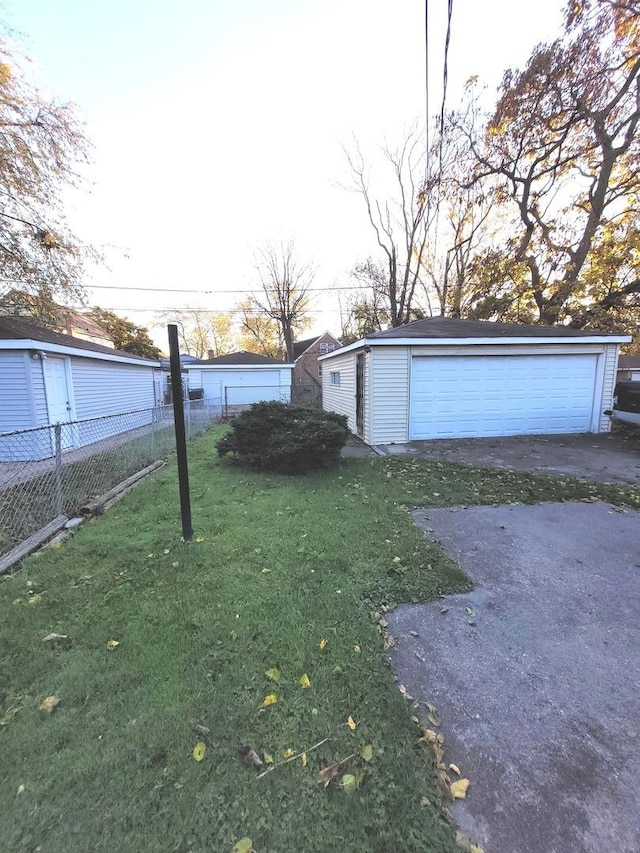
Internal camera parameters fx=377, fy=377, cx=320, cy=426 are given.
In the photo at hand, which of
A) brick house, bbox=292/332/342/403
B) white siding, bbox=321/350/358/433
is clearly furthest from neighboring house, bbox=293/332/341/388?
white siding, bbox=321/350/358/433

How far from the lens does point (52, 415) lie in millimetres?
9008

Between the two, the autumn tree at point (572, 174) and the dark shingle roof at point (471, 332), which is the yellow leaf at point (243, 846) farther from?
the autumn tree at point (572, 174)

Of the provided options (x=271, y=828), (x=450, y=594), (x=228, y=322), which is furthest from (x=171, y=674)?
(x=228, y=322)

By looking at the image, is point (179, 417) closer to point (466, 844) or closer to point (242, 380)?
point (466, 844)

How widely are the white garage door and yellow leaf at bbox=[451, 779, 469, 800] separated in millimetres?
7939

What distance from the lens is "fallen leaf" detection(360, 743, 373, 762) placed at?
1.64 m

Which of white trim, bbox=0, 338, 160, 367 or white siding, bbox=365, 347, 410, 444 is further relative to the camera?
white siding, bbox=365, 347, 410, 444

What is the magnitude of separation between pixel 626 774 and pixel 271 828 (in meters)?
1.49

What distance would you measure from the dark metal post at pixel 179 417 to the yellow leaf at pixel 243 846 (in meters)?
2.56

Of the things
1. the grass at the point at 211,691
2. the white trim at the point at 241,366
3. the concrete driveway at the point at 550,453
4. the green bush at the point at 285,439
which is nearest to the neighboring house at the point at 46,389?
the green bush at the point at 285,439

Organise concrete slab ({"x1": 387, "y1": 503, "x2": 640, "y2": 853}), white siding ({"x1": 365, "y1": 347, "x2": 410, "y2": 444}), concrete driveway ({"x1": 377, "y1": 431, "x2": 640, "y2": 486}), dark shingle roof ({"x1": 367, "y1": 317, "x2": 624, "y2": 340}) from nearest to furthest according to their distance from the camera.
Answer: concrete slab ({"x1": 387, "y1": 503, "x2": 640, "y2": 853}) < concrete driveway ({"x1": 377, "y1": 431, "x2": 640, "y2": 486}) < white siding ({"x1": 365, "y1": 347, "x2": 410, "y2": 444}) < dark shingle roof ({"x1": 367, "y1": 317, "x2": 624, "y2": 340})

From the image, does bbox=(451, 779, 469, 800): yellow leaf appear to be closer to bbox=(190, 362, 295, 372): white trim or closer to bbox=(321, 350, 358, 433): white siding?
bbox=(321, 350, 358, 433): white siding

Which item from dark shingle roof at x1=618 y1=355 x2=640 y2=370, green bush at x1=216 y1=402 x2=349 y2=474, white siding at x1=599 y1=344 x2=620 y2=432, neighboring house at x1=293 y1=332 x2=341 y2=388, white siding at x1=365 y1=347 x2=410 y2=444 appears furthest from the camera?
neighboring house at x1=293 y1=332 x2=341 y2=388

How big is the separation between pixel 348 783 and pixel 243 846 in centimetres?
44
